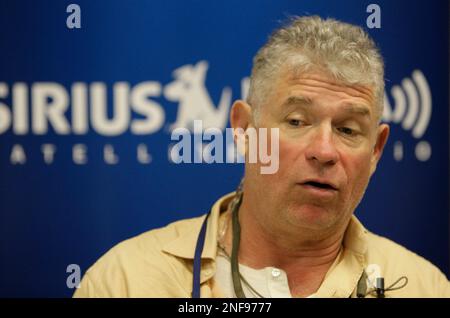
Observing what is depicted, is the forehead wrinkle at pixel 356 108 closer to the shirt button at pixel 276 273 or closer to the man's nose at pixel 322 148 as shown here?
the man's nose at pixel 322 148

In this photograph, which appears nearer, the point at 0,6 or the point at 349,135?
the point at 349,135

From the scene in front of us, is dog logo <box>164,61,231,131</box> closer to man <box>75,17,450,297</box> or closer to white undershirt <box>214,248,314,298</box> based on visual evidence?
man <box>75,17,450,297</box>

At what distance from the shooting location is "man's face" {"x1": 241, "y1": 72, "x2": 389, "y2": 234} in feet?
4.91

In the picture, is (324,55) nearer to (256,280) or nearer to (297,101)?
(297,101)

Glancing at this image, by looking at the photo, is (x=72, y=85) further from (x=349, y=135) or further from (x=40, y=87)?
(x=349, y=135)

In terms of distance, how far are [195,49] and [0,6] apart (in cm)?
56

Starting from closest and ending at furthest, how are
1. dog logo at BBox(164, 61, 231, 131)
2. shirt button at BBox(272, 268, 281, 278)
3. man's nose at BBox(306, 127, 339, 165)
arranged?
man's nose at BBox(306, 127, 339, 165) < shirt button at BBox(272, 268, 281, 278) < dog logo at BBox(164, 61, 231, 131)

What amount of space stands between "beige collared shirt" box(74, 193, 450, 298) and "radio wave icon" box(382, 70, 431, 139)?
34 centimetres

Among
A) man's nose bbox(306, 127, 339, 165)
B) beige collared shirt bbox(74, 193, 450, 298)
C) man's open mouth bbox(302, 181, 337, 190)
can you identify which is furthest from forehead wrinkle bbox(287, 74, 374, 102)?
beige collared shirt bbox(74, 193, 450, 298)

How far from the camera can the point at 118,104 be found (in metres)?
1.71

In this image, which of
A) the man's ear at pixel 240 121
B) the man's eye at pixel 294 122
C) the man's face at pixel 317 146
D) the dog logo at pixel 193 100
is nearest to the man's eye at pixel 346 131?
the man's face at pixel 317 146

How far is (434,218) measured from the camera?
183 centimetres

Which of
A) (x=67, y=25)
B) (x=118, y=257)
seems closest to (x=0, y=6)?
(x=67, y=25)
